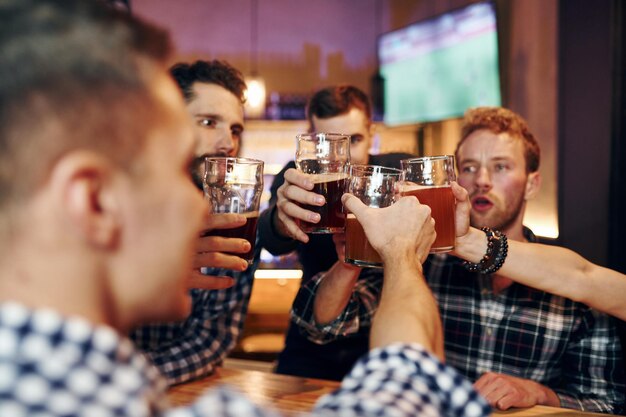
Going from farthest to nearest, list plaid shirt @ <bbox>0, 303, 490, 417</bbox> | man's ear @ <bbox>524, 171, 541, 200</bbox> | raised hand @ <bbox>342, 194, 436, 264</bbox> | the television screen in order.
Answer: the television screen
man's ear @ <bbox>524, 171, 541, 200</bbox>
raised hand @ <bbox>342, 194, 436, 264</bbox>
plaid shirt @ <bbox>0, 303, 490, 417</bbox>

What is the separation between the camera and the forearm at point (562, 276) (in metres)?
1.69

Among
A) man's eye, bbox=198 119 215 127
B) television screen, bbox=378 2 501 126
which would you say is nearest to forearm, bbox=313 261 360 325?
man's eye, bbox=198 119 215 127

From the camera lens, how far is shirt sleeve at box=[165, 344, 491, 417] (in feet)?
2.45

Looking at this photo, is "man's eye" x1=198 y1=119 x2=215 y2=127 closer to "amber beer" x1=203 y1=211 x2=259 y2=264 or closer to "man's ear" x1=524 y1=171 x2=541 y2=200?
"amber beer" x1=203 y1=211 x2=259 y2=264

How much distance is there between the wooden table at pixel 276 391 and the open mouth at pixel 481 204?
0.92m

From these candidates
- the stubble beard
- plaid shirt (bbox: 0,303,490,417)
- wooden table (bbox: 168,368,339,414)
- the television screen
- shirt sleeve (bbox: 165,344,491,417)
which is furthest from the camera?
the television screen

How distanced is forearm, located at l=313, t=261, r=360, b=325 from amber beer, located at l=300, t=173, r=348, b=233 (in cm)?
33

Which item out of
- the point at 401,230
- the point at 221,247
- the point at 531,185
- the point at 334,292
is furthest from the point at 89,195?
the point at 531,185

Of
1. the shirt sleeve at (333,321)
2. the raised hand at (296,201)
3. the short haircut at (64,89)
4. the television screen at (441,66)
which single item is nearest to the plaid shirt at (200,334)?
the shirt sleeve at (333,321)

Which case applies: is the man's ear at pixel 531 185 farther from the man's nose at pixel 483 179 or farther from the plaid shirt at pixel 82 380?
the plaid shirt at pixel 82 380

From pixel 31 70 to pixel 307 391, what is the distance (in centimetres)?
107

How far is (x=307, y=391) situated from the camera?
1.52 meters

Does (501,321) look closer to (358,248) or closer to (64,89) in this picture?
(358,248)

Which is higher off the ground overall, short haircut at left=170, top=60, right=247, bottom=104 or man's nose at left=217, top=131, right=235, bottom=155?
short haircut at left=170, top=60, right=247, bottom=104
